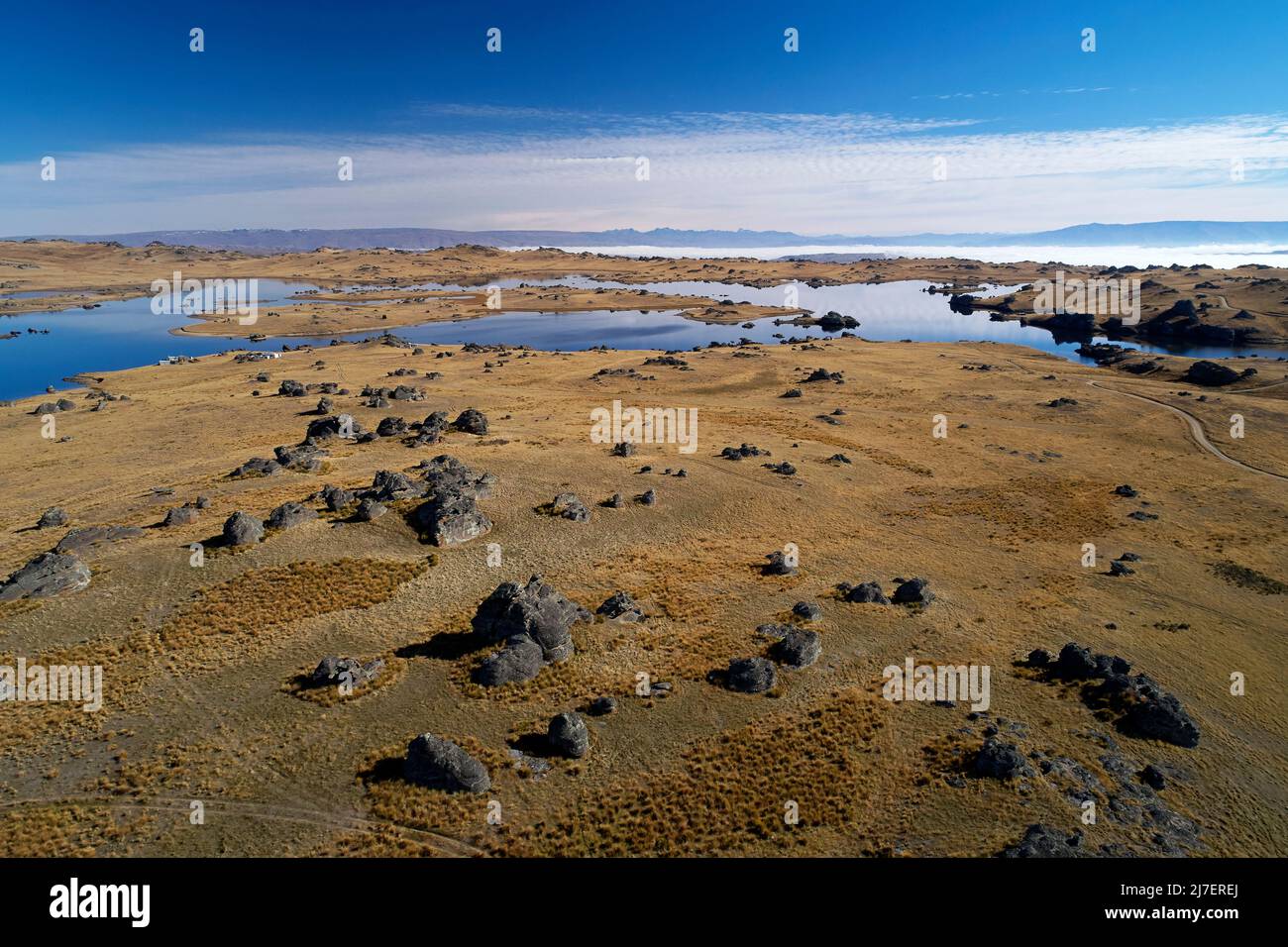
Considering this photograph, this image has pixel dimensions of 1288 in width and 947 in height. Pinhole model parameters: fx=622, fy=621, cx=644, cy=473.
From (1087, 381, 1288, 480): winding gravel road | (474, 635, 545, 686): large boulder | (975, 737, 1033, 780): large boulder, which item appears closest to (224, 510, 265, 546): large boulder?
(474, 635, 545, 686): large boulder

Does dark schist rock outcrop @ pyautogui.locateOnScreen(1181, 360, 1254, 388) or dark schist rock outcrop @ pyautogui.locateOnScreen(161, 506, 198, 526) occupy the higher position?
dark schist rock outcrop @ pyautogui.locateOnScreen(1181, 360, 1254, 388)

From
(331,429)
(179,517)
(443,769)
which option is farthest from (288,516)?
(443,769)

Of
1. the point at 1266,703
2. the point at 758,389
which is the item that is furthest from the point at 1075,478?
the point at 758,389

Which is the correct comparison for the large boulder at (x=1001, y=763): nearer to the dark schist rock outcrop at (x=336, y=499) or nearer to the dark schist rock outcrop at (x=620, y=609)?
the dark schist rock outcrop at (x=620, y=609)

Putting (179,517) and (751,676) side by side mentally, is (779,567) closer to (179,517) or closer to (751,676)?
(751,676)

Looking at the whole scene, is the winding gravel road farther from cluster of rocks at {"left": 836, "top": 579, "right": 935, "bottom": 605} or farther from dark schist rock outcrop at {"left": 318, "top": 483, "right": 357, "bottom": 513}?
dark schist rock outcrop at {"left": 318, "top": 483, "right": 357, "bottom": 513}

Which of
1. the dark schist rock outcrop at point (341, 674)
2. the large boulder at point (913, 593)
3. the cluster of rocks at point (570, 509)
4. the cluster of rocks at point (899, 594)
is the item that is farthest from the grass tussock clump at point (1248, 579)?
the dark schist rock outcrop at point (341, 674)
